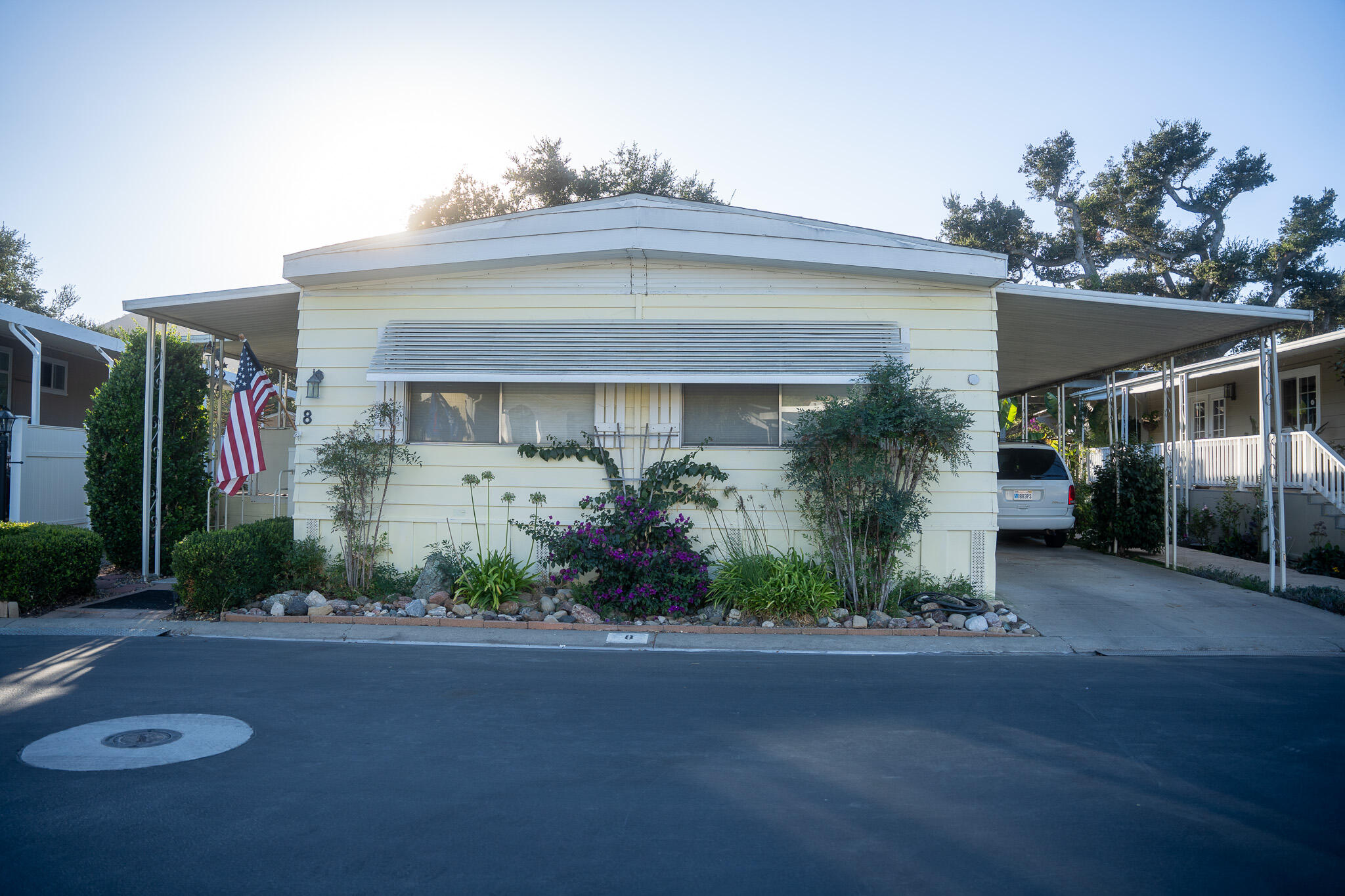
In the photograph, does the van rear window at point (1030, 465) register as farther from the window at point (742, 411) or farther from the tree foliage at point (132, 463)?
the tree foliage at point (132, 463)

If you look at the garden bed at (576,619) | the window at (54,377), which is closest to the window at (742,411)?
the garden bed at (576,619)

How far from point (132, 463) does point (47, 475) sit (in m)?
3.79

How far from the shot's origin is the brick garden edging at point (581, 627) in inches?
293

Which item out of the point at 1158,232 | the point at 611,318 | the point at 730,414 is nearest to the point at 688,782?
the point at 730,414

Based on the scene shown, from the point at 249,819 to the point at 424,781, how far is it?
76 cm

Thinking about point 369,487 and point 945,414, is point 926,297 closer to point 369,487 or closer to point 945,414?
point 945,414

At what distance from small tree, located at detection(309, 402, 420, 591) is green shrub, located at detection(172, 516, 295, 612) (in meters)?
0.85

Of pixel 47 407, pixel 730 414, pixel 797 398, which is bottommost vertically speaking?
pixel 730 414

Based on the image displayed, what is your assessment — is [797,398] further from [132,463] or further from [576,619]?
[132,463]

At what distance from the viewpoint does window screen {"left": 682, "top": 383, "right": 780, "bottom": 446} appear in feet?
28.4

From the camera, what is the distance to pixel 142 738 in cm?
457

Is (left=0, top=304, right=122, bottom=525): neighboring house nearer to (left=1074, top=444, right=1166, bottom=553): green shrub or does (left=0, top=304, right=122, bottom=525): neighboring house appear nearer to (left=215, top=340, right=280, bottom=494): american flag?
(left=215, top=340, right=280, bottom=494): american flag

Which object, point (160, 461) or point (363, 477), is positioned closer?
point (363, 477)

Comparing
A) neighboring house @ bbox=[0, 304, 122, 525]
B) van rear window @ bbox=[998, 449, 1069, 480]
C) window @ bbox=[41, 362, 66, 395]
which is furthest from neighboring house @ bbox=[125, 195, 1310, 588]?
window @ bbox=[41, 362, 66, 395]
